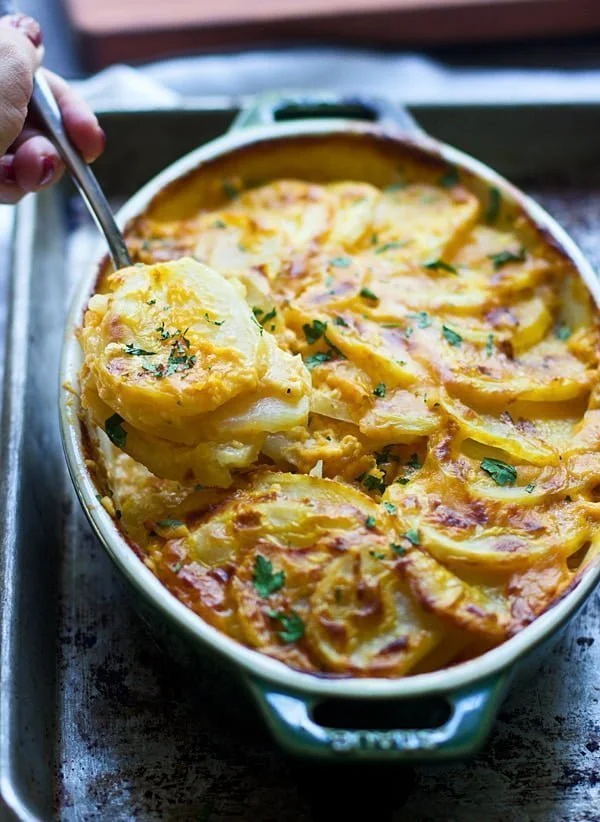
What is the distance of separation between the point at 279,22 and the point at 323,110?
1495 mm

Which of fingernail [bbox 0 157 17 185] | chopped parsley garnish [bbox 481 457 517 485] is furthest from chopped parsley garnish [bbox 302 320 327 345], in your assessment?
fingernail [bbox 0 157 17 185]

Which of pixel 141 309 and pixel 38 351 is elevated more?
pixel 141 309

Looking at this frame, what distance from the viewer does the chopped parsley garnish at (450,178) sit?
354 centimetres

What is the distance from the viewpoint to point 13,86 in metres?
2.84

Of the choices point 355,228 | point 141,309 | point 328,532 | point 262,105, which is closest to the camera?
point 328,532

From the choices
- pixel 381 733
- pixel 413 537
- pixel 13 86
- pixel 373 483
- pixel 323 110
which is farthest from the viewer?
pixel 323 110

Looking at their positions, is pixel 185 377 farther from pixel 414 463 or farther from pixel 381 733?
pixel 381 733

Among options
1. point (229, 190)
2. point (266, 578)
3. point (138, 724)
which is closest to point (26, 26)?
point (229, 190)

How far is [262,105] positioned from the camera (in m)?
3.78

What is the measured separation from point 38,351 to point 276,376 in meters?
1.20

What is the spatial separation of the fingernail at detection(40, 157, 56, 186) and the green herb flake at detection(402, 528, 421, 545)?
1.57 meters

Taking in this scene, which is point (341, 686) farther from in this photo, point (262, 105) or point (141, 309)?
point (262, 105)

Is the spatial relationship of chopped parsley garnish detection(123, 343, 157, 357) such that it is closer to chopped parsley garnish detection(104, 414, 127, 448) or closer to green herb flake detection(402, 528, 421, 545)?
chopped parsley garnish detection(104, 414, 127, 448)

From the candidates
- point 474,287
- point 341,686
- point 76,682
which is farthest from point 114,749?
point 474,287
